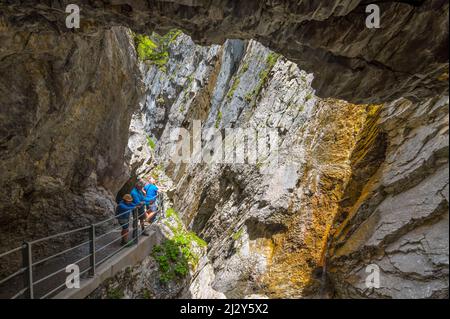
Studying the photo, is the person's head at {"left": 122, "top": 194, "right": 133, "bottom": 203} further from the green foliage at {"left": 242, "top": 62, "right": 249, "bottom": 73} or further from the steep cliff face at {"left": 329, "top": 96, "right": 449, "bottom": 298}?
the green foliage at {"left": 242, "top": 62, "right": 249, "bottom": 73}

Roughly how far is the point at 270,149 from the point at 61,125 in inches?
372

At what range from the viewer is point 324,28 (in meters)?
5.37

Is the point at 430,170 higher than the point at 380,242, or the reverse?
the point at 430,170

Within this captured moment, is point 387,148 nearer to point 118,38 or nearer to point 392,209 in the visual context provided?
point 392,209

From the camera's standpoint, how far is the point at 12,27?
4.93 meters

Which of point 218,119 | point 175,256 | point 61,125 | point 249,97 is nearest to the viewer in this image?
point 61,125

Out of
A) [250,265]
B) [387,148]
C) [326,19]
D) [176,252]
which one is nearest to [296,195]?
[250,265]

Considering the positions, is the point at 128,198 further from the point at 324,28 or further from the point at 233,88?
the point at 233,88

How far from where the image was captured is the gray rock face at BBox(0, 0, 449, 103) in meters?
4.83

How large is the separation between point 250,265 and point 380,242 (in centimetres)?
530

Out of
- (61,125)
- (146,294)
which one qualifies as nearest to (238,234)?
(146,294)

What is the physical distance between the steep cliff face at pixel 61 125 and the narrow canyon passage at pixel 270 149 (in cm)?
4

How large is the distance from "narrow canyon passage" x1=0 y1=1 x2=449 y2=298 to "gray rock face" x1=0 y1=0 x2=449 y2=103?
3cm

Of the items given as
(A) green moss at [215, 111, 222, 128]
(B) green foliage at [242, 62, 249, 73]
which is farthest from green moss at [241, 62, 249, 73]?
(A) green moss at [215, 111, 222, 128]
